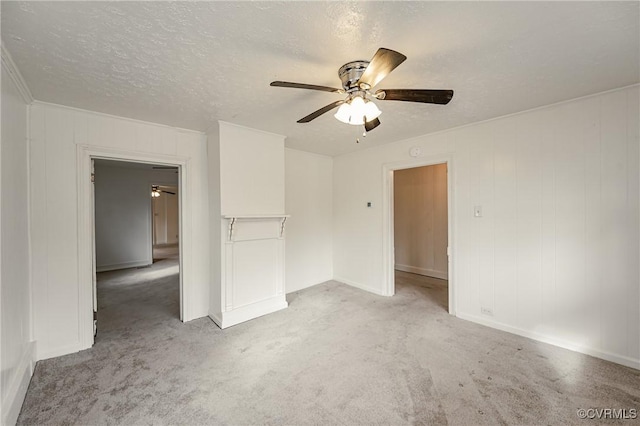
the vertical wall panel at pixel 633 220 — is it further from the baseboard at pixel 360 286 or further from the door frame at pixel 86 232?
the door frame at pixel 86 232

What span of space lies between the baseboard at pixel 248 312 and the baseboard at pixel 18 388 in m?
1.48

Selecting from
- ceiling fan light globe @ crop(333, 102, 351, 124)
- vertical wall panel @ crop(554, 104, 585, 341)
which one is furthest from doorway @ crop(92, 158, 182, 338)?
vertical wall panel @ crop(554, 104, 585, 341)

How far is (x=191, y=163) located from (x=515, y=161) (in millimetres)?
3739

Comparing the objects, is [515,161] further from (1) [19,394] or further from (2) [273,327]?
(1) [19,394]

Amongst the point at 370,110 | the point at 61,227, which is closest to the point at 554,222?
the point at 370,110

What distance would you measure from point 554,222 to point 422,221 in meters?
2.79

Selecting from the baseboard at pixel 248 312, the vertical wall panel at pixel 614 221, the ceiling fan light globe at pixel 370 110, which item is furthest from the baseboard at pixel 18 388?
the vertical wall panel at pixel 614 221

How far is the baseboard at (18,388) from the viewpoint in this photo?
1.57 meters

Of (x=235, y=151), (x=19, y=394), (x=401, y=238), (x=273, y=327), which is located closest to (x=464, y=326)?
(x=273, y=327)

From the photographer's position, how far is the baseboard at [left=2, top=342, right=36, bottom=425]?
1.57 metres

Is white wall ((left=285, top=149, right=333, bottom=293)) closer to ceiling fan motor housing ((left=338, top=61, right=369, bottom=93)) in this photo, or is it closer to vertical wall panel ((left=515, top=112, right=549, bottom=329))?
ceiling fan motor housing ((left=338, top=61, right=369, bottom=93))

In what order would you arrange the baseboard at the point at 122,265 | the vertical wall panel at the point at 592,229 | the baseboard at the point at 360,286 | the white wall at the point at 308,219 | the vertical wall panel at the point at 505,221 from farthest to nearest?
the baseboard at the point at 122,265 → the white wall at the point at 308,219 → the baseboard at the point at 360,286 → the vertical wall panel at the point at 505,221 → the vertical wall panel at the point at 592,229

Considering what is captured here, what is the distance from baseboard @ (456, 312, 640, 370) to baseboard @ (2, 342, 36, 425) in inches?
157

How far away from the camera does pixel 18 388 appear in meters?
1.76
